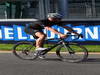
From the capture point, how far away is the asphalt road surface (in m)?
8.57

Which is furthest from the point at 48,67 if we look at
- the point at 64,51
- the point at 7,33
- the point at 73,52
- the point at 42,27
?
the point at 7,33

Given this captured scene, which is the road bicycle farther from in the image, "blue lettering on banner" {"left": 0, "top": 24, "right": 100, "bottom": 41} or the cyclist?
"blue lettering on banner" {"left": 0, "top": 24, "right": 100, "bottom": 41}

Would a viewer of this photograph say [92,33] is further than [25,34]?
No

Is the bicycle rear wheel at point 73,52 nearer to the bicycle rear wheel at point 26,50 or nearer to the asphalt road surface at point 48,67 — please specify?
the asphalt road surface at point 48,67

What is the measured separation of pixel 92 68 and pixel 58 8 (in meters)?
6.12

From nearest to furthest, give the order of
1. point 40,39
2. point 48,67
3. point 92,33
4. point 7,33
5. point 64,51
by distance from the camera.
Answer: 1. point 48,67
2. point 64,51
3. point 40,39
4. point 92,33
5. point 7,33

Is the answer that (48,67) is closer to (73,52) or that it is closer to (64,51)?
(64,51)

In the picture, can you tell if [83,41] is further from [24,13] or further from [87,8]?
[24,13]

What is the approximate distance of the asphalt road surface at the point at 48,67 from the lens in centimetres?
857

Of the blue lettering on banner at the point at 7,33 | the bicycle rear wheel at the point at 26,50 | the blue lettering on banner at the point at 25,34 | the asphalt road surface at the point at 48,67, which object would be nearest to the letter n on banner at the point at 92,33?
the blue lettering on banner at the point at 25,34

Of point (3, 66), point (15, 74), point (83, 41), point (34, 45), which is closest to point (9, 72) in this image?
point (15, 74)

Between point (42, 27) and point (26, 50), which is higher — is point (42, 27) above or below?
above

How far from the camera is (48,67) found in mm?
9250

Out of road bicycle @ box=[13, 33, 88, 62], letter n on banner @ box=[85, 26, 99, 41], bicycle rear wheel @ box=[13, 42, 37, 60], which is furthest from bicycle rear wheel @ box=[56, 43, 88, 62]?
letter n on banner @ box=[85, 26, 99, 41]
